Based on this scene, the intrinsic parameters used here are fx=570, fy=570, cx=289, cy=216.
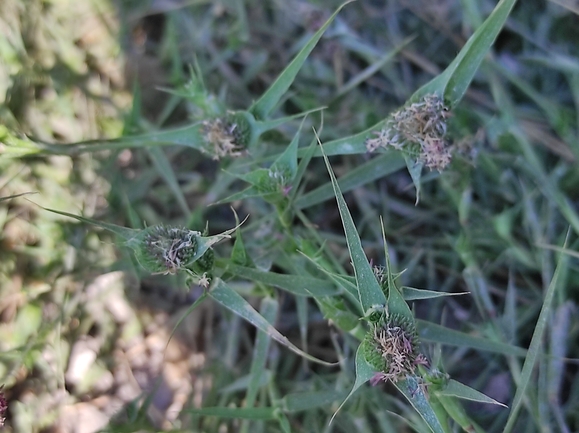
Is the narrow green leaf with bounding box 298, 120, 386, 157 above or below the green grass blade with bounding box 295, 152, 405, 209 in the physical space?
above

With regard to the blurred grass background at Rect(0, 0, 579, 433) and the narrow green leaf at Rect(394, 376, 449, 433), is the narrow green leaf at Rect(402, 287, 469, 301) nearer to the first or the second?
the narrow green leaf at Rect(394, 376, 449, 433)

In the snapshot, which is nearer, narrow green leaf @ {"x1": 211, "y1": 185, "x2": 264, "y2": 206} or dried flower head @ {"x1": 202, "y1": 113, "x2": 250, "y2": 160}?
narrow green leaf @ {"x1": 211, "y1": 185, "x2": 264, "y2": 206}

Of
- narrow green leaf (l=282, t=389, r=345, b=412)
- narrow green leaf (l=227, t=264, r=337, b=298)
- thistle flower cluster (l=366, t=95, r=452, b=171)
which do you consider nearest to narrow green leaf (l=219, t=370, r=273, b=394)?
narrow green leaf (l=282, t=389, r=345, b=412)

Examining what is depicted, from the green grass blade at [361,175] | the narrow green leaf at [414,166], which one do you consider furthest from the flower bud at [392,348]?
the green grass blade at [361,175]

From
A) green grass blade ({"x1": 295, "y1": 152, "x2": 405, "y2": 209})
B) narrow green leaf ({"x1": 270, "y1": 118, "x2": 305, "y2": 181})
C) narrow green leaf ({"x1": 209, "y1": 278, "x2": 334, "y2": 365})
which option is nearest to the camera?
narrow green leaf ({"x1": 209, "y1": 278, "x2": 334, "y2": 365})

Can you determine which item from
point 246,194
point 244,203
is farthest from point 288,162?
point 244,203

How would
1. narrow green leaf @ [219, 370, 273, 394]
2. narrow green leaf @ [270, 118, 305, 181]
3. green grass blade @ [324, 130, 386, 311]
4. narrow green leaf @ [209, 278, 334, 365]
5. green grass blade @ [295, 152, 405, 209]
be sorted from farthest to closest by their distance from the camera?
narrow green leaf @ [219, 370, 273, 394] → green grass blade @ [295, 152, 405, 209] → narrow green leaf @ [270, 118, 305, 181] → narrow green leaf @ [209, 278, 334, 365] → green grass blade @ [324, 130, 386, 311]

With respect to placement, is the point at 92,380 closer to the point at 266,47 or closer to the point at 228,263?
the point at 228,263

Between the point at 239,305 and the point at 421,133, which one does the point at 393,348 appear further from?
the point at 421,133
